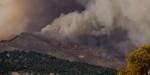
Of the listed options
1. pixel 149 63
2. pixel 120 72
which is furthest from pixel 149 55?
pixel 120 72

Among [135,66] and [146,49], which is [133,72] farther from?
[146,49]

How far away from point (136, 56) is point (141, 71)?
2557mm

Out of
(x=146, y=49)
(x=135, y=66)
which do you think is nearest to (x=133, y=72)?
(x=135, y=66)

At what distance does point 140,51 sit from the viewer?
7069cm

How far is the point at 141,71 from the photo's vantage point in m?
68.4

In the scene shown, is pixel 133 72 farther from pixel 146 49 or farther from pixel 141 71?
pixel 146 49

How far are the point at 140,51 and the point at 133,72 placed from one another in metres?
4.27

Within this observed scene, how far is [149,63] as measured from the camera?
69.2 meters

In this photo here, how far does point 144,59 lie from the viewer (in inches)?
2692

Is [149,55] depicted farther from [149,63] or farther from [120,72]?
[120,72]

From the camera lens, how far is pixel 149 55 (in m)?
69.5

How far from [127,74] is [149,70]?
364cm

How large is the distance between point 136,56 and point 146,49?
360cm

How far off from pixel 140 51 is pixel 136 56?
2.00 metres
